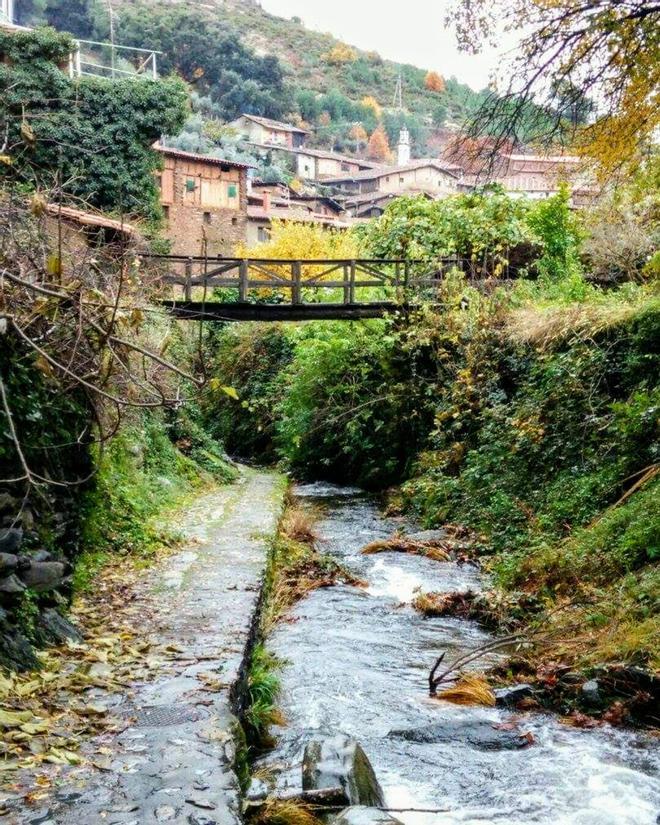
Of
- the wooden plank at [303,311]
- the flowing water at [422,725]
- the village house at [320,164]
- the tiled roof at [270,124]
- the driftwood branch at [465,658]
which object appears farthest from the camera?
the village house at [320,164]

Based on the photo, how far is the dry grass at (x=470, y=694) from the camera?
6.34 m

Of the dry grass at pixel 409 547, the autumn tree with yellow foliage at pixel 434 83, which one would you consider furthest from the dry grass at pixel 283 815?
the autumn tree with yellow foliage at pixel 434 83

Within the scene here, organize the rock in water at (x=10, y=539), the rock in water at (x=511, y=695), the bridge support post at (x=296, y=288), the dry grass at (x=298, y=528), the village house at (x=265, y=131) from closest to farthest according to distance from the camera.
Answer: the rock in water at (x=10, y=539), the rock in water at (x=511, y=695), the dry grass at (x=298, y=528), the bridge support post at (x=296, y=288), the village house at (x=265, y=131)

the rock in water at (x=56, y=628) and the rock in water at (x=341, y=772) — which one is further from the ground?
the rock in water at (x=56, y=628)

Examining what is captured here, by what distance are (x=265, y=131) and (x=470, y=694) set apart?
82962mm

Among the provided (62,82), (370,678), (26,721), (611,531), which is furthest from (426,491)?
(62,82)

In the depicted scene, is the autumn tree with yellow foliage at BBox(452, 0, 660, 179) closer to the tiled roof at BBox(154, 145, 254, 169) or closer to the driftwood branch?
the driftwood branch

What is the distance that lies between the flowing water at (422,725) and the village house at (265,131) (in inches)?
2979

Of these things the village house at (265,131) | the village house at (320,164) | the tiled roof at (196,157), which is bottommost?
the tiled roof at (196,157)

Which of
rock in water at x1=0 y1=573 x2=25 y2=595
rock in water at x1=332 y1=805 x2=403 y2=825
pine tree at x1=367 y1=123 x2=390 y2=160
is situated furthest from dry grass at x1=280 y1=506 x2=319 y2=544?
pine tree at x1=367 y1=123 x2=390 y2=160

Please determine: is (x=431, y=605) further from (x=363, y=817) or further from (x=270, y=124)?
(x=270, y=124)

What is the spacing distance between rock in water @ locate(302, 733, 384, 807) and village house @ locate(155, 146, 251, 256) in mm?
38233

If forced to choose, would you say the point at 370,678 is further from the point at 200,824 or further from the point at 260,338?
the point at 260,338

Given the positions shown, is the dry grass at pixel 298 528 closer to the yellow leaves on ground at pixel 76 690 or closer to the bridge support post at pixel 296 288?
the bridge support post at pixel 296 288
